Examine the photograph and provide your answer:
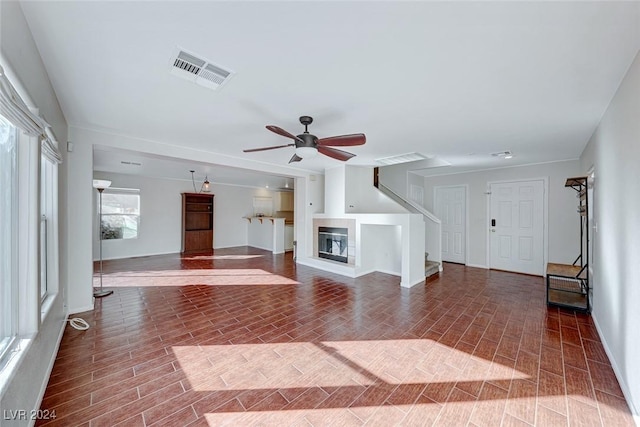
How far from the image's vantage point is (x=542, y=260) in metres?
5.11

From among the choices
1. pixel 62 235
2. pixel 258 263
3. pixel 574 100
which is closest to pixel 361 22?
pixel 574 100

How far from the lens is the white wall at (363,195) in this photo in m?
5.54

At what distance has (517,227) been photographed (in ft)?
17.8

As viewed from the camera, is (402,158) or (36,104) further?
(402,158)

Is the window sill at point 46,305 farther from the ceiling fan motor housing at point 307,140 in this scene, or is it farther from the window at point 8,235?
the ceiling fan motor housing at point 307,140

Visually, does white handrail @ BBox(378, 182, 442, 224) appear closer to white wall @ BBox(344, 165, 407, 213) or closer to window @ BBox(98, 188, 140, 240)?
white wall @ BBox(344, 165, 407, 213)

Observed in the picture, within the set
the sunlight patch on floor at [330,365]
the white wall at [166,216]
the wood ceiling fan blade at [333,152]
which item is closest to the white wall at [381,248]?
the wood ceiling fan blade at [333,152]

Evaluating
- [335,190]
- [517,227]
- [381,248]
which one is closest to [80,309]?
[335,190]

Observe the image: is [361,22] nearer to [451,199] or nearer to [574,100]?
[574,100]

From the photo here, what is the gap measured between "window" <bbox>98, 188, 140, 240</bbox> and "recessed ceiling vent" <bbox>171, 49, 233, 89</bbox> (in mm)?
6324

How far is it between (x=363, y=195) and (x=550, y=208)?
3689mm

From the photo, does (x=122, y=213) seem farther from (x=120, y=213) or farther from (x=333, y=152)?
(x=333, y=152)

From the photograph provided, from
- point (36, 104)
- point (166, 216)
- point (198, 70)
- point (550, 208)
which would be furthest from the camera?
point (166, 216)

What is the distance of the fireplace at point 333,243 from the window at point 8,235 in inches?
182
